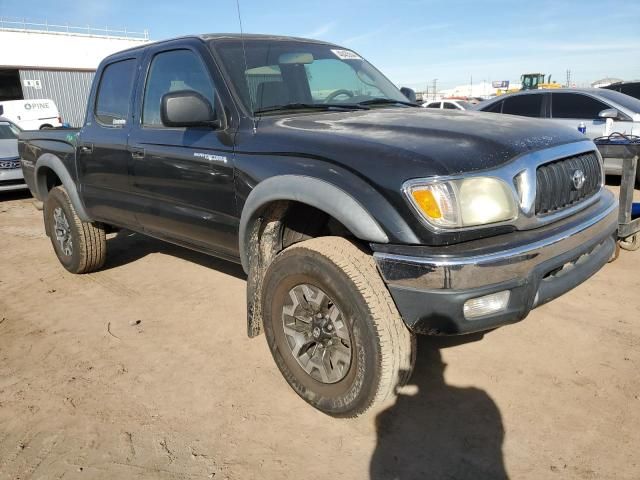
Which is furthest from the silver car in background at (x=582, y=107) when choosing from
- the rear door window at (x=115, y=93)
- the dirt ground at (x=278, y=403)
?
the rear door window at (x=115, y=93)

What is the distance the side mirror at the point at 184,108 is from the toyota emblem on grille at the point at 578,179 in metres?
1.94

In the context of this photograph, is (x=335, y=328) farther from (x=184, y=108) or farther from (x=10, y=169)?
(x=10, y=169)

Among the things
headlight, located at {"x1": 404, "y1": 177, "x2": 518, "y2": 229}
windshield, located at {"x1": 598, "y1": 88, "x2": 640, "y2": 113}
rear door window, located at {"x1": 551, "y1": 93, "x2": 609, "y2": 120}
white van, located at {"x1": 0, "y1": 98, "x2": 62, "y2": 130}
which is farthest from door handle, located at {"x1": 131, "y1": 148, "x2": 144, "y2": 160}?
white van, located at {"x1": 0, "y1": 98, "x2": 62, "y2": 130}

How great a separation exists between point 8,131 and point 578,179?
1139 centimetres

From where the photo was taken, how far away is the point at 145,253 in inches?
229

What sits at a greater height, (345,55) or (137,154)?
(345,55)

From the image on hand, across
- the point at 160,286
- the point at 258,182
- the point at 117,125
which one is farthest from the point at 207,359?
the point at 117,125

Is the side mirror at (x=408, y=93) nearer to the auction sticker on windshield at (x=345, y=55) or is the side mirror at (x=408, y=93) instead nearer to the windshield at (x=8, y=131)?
the auction sticker on windshield at (x=345, y=55)

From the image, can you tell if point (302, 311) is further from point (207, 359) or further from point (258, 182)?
point (207, 359)

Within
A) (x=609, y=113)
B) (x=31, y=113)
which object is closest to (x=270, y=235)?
(x=609, y=113)

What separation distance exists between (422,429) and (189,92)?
7.02 feet

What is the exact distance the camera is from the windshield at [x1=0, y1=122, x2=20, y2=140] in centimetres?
1052

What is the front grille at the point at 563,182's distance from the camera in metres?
2.37

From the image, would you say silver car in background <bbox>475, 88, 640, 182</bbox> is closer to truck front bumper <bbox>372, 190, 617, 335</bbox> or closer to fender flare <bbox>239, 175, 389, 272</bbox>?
truck front bumper <bbox>372, 190, 617, 335</bbox>
